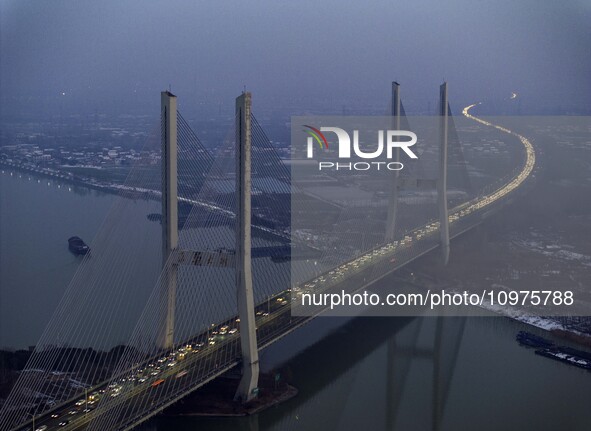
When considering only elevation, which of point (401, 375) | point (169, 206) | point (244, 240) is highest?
point (169, 206)

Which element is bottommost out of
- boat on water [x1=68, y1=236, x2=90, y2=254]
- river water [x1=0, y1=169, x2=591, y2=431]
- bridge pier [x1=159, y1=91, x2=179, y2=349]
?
river water [x1=0, y1=169, x2=591, y2=431]

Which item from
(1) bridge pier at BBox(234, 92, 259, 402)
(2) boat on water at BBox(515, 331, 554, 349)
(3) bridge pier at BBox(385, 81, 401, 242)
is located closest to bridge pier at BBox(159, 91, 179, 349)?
(1) bridge pier at BBox(234, 92, 259, 402)

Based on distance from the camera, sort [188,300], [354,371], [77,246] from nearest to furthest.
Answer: [354,371]
[188,300]
[77,246]

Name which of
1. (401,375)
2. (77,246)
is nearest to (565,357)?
(401,375)

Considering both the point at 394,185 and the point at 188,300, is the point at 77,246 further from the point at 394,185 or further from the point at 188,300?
the point at 394,185

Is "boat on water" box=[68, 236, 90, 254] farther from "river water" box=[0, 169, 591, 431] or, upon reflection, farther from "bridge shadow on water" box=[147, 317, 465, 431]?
"bridge shadow on water" box=[147, 317, 465, 431]

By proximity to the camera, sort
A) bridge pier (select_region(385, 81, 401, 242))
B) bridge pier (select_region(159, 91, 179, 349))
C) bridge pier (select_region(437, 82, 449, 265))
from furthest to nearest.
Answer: bridge pier (select_region(437, 82, 449, 265)) → bridge pier (select_region(385, 81, 401, 242)) → bridge pier (select_region(159, 91, 179, 349))

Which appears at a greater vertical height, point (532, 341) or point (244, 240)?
point (244, 240)
